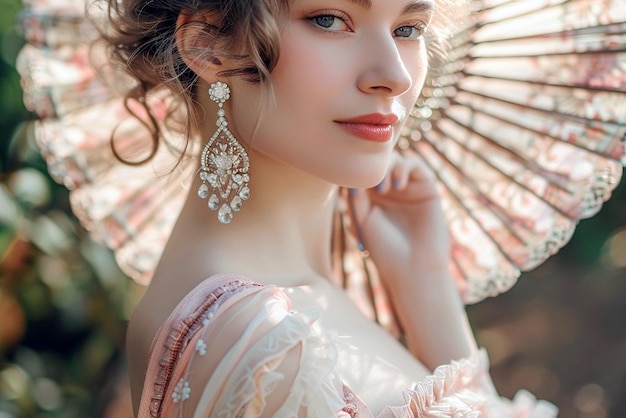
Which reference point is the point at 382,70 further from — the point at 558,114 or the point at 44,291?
the point at 44,291

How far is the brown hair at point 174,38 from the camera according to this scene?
103cm

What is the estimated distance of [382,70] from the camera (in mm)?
1050

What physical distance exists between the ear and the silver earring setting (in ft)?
0.10

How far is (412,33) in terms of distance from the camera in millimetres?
1148

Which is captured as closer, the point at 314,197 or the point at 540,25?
the point at 314,197

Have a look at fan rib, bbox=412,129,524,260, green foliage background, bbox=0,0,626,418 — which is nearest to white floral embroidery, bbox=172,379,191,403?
fan rib, bbox=412,129,524,260

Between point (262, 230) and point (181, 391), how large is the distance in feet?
0.97

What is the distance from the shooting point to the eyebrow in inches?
41.1

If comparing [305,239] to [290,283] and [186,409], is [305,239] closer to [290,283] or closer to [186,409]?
[290,283]

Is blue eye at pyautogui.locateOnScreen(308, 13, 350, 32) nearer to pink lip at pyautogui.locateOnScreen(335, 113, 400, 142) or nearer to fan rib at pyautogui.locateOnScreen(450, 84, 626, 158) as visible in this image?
pink lip at pyautogui.locateOnScreen(335, 113, 400, 142)

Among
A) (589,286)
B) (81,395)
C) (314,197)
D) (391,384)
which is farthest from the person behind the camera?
(589,286)

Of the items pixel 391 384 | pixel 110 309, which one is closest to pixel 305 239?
pixel 391 384

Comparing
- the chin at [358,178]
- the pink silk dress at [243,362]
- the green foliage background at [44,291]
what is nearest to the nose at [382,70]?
the chin at [358,178]

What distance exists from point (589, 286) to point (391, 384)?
5.85 ft
